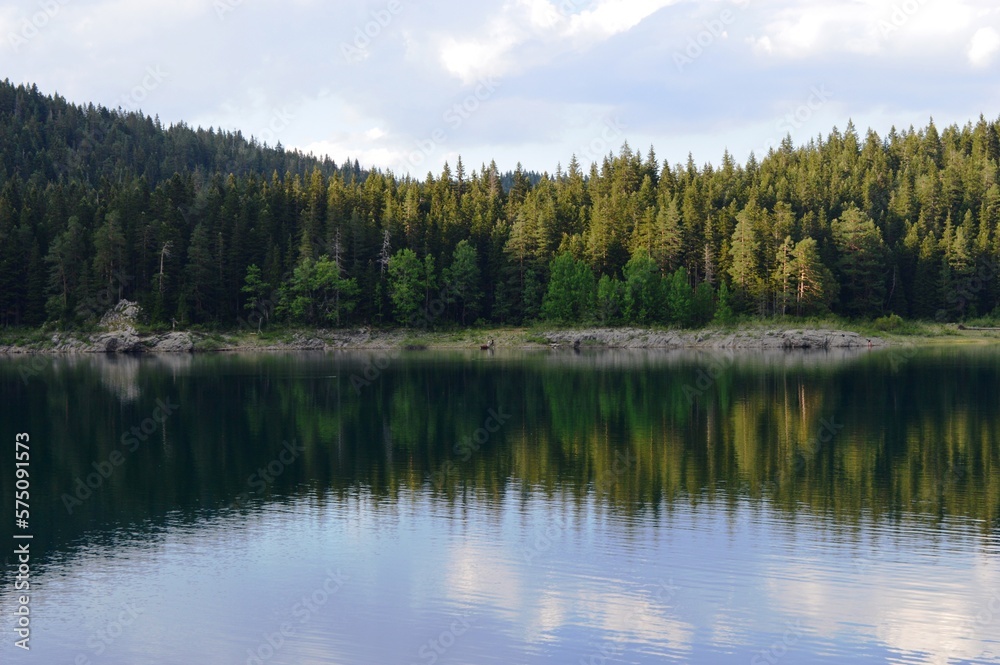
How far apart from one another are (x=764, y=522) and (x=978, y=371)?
54918mm

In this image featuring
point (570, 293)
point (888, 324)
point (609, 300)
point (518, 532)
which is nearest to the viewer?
point (518, 532)

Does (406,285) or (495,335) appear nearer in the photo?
(495,335)

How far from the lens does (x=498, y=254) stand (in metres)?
145

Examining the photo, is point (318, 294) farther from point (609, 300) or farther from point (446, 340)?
point (609, 300)

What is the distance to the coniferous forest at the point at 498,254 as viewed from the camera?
12988 centimetres

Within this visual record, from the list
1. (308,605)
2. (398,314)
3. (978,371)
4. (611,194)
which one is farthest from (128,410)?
(611,194)

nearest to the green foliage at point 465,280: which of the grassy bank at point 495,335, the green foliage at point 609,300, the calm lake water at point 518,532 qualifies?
the grassy bank at point 495,335

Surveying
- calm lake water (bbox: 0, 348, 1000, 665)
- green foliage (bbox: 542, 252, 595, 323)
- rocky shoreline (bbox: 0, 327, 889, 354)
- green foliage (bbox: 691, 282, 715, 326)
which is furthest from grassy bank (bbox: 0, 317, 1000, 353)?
calm lake water (bbox: 0, 348, 1000, 665)

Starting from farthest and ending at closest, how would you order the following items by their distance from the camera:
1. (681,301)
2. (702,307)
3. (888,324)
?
1. (702,307)
2. (681,301)
3. (888,324)

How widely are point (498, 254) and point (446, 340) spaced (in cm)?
1964

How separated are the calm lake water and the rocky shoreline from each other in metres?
60.0

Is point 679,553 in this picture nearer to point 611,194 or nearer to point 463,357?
point 463,357

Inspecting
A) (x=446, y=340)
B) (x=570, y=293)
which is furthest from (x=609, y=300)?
(x=446, y=340)

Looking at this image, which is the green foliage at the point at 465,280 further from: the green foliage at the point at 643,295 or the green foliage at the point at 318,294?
the green foliage at the point at 643,295
